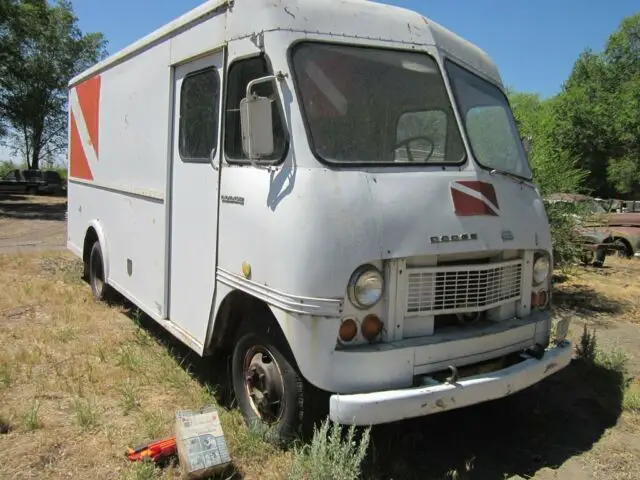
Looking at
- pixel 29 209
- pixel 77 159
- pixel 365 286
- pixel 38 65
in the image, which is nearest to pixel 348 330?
pixel 365 286

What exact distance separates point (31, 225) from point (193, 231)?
15594 millimetres

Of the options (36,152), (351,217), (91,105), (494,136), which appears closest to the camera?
(351,217)

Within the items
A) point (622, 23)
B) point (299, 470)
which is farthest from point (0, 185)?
point (622, 23)

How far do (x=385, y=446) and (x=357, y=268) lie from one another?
4.41 ft

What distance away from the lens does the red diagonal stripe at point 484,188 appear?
371 cm

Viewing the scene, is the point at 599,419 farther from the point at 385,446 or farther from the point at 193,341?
Result: the point at 193,341

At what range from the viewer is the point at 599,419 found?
14.5 feet

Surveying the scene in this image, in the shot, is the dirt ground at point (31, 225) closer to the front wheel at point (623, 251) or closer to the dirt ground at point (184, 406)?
the dirt ground at point (184, 406)

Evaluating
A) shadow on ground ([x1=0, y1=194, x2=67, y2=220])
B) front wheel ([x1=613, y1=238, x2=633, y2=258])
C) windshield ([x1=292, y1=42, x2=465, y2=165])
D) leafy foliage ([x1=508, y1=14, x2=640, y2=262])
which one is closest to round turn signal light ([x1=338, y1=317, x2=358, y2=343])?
windshield ([x1=292, y1=42, x2=465, y2=165])

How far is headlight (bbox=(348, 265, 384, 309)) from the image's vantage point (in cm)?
327

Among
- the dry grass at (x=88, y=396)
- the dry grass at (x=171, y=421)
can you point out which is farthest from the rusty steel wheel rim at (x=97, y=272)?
the dry grass at (x=171, y=421)

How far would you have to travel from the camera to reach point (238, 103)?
3900 millimetres

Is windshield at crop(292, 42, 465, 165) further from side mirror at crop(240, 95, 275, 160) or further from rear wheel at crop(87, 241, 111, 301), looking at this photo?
rear wheel at crop(87, 241, 111, 301)

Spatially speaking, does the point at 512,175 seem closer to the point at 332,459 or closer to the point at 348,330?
the point at 348,330
